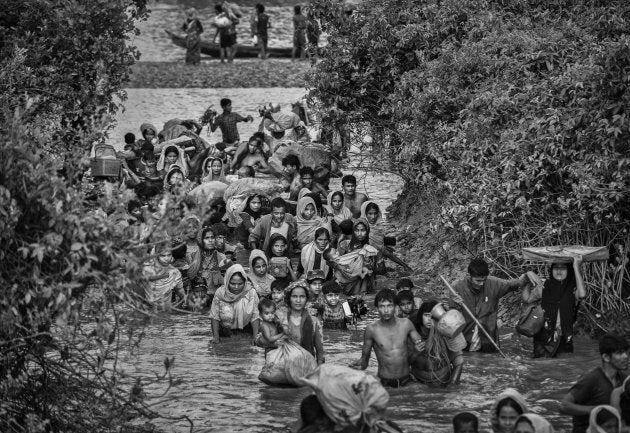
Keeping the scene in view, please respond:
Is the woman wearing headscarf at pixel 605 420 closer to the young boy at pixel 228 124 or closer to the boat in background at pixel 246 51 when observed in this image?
the young boy at pixel 228 124

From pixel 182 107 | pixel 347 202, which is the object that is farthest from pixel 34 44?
pixel 182 107

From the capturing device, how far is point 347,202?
1967cm

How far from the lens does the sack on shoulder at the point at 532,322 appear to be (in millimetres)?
14102

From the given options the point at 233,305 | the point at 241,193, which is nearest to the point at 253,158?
the point at 241,193

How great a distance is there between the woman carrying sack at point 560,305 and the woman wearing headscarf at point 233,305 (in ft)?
10.3

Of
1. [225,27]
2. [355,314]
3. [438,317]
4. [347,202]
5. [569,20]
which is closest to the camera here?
[438,317]

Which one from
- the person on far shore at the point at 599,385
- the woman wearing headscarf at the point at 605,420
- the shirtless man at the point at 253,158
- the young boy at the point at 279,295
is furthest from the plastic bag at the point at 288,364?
the shirtless man at the point at 253,158

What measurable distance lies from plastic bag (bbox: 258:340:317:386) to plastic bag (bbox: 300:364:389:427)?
3.03 m

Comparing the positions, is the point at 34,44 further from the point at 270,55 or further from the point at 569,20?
the point at 270,55

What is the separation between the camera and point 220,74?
34469 mm

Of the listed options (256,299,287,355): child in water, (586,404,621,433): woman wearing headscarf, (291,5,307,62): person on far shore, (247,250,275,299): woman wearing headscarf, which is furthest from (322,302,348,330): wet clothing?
(291,5,307,62): person on far shore

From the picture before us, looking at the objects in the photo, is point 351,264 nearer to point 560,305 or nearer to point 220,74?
point 560,305

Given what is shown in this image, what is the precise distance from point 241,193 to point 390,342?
25.3 ft

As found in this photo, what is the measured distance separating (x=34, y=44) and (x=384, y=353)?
731cm
